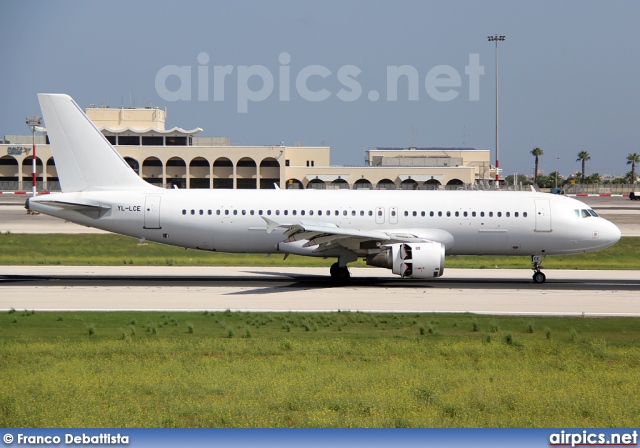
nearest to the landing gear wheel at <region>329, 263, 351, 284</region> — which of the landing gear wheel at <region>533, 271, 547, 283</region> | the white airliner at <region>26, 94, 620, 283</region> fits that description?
the white airliner at <region>26, 94, 620, 283</region>

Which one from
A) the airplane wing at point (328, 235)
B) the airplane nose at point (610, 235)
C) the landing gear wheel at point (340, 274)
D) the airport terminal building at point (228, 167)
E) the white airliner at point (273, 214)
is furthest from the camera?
the airport terminal building at point (228, 167)

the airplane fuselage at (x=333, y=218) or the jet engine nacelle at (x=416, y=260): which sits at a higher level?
the airplane fuselage at (x=333, y=218)

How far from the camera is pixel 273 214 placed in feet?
114

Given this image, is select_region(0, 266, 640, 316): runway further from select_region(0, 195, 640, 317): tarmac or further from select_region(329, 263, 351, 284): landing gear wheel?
select_region(329, 263, 351, 284): landing gear wheel

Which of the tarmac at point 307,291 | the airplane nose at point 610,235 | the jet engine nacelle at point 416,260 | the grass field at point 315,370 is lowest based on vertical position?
the tarmac at point 307,291

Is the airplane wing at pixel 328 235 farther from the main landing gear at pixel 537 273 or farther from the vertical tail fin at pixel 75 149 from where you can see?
the vertical tail fin at pixel 75 149

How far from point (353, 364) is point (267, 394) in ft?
10.9

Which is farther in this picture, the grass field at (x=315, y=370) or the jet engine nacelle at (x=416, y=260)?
the jet engine nacelle at (x=416, y=260)

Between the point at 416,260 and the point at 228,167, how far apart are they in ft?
283

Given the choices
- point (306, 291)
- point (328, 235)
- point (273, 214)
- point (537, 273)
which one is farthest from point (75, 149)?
point (537, 273)

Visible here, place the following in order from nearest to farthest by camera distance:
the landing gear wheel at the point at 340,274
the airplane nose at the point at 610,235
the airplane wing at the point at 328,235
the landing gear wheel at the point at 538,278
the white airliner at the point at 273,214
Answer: the airplane wing at the point at 328,235 < the landing gear wheel at the point at 340,274 < the white airliner at the point at 273,214 < the landing gear wheel at the point at 538,278 < the airplane nose at the point at 610,235

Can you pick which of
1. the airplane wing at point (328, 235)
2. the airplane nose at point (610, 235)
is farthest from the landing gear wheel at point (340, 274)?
the airplane nose at point (610, 235)

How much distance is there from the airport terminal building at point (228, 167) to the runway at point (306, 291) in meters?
69.2

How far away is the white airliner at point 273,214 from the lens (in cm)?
3462
